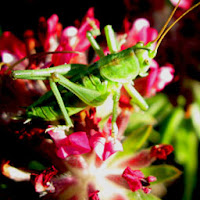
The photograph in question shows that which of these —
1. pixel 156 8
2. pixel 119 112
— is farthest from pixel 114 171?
pixel 156 8

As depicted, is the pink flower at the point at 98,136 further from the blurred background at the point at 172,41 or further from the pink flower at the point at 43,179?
the blurred background at the point at 172,41

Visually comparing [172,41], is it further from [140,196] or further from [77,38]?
[140,196]

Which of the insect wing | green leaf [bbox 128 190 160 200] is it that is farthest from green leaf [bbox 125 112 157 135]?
green leaf [bbox 128 190 160 200]

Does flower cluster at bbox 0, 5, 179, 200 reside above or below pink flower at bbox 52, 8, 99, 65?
below

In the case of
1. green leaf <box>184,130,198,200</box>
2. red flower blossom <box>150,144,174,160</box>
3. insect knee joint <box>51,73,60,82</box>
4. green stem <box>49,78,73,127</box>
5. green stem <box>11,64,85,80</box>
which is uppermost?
green stem <box>11,64,85,80</box>

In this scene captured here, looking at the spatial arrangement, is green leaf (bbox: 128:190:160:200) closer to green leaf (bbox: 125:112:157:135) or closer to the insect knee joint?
green leaf (bbox: 125:112:157:135)

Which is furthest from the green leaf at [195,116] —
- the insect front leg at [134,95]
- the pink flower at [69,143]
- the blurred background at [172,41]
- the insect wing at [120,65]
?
the pink flower at [69,143]
